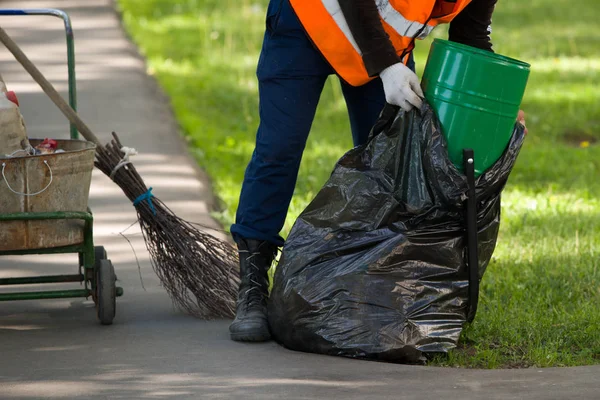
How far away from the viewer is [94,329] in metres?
4.33

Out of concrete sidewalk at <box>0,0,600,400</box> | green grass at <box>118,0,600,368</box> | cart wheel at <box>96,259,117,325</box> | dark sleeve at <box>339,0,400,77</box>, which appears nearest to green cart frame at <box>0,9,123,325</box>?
cart wheel at <box>96,259,117,325</box>

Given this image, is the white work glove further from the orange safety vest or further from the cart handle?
the cart handle

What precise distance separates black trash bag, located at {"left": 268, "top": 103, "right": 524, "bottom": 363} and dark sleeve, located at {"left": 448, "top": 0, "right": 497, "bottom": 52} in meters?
0.51

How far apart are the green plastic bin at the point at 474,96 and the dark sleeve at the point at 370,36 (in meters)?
0.18

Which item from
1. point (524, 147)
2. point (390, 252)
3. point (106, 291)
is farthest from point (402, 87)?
point (524, 147)

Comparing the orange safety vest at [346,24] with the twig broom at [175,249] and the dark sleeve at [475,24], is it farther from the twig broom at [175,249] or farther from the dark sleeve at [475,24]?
the twig broom at [175,249]

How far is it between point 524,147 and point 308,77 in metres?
4.36

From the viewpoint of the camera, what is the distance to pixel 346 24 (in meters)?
3.92

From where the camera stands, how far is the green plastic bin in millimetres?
3816

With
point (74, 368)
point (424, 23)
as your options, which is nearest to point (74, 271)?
point (74, 368)

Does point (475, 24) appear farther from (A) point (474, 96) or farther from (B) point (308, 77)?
(B) point (308, 77)

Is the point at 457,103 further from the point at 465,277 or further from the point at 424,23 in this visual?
the point at 465,277

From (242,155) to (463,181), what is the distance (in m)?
3.96

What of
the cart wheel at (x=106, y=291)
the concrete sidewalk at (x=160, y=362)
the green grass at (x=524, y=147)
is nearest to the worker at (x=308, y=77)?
the concrete sidewalk at (x=160, y=362)
